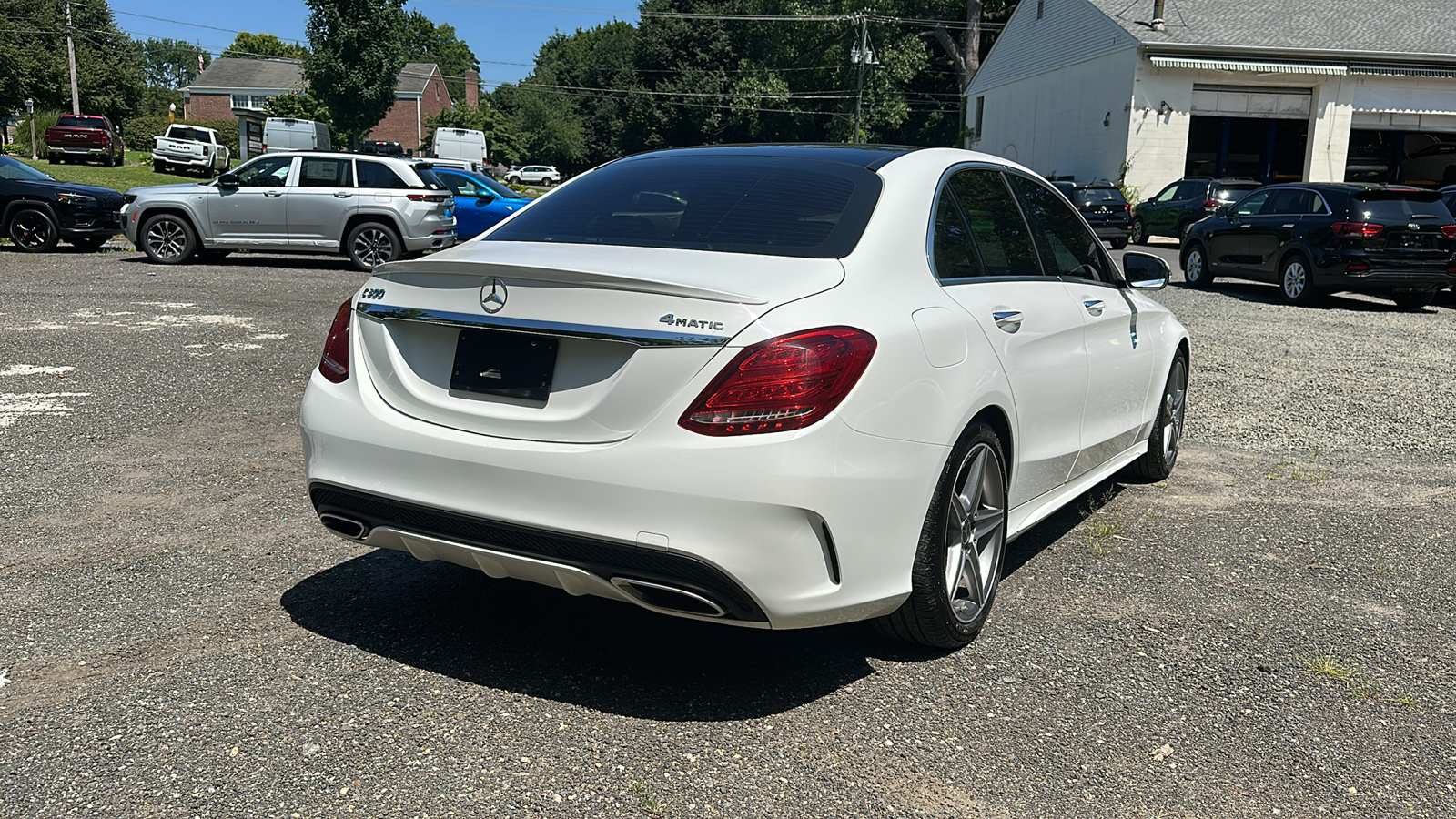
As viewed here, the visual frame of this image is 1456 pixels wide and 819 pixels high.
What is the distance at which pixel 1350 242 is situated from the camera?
49.3 feet

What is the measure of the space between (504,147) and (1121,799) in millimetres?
78306

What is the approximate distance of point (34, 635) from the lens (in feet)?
12.6

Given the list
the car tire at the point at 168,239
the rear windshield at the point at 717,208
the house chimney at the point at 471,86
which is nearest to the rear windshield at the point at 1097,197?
the car tire at the point at 168,239

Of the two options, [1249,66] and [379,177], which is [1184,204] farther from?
[379,177]

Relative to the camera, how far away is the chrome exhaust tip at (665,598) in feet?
10.5

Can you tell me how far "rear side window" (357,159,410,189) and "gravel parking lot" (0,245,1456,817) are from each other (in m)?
11.6

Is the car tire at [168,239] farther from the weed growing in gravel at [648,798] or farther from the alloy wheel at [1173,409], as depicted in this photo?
the weed growing in gravel at [648,798]

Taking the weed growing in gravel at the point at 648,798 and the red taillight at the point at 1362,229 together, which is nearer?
the weed growing in gravel at the point at 648,798

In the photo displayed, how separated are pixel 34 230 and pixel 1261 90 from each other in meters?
30.5

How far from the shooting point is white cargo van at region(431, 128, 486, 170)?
57.0 meters

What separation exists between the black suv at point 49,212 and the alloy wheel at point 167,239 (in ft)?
6.29

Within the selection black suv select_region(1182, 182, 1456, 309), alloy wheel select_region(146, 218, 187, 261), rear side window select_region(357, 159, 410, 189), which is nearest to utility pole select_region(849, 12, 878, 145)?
black suv select_region(1182, 182, 1456, 309)

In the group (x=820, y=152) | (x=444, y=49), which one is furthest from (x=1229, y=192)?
(x=444, y=49)

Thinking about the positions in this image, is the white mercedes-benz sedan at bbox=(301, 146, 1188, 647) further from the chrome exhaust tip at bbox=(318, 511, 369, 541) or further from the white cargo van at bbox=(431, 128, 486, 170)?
the white cargo van at bbox=(431, 128, 486, 170)
